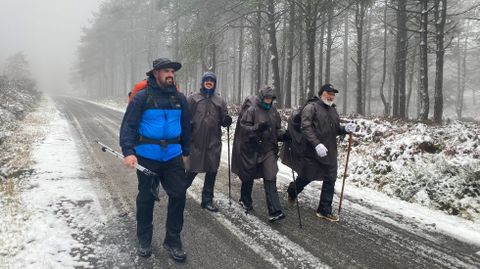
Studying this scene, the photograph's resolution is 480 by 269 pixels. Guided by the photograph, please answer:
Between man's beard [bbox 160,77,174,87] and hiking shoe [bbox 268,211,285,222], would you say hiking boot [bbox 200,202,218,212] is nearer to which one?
hiking shoe [bbox 268,211,285,222]

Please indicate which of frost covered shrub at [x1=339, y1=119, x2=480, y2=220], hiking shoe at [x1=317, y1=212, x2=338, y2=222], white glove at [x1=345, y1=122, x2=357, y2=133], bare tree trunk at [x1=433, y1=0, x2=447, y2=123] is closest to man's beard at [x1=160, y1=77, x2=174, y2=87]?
white glove at [x1=345, y1=122, x2=357, y2=133]

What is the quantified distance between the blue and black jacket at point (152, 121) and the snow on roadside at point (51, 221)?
144 cm

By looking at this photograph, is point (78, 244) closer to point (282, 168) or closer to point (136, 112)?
point (136, 112)

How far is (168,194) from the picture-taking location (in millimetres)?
4457

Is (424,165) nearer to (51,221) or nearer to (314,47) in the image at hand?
(51,221)

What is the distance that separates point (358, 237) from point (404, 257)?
721mm

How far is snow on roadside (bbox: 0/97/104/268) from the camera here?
4215 mm

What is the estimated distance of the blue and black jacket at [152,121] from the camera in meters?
4.17

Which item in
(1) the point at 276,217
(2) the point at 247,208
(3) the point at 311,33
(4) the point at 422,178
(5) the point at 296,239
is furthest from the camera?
(3) the point at 311,33

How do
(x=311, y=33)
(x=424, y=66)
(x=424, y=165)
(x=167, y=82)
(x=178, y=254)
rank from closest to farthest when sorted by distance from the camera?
(x=167, y=82) < (x=178, y=254) < (x=424, y=165) < (x=424, y=66) < (x=311, y=33)

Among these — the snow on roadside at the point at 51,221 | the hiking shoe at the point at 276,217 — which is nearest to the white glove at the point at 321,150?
the hiking shoe at the point at 276,217

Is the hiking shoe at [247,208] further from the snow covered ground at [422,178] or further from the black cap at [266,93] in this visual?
the black cap at [266,93]

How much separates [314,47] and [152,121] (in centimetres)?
1530

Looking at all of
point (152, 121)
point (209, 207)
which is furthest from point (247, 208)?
point (152, 121)
